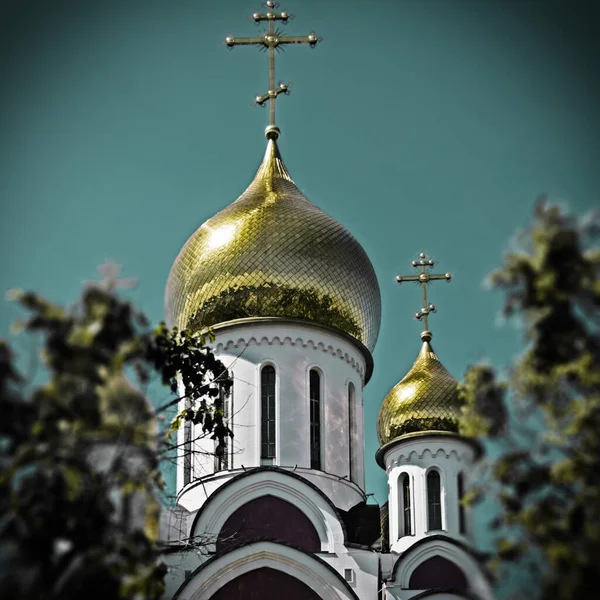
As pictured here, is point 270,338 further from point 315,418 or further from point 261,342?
point 315,418

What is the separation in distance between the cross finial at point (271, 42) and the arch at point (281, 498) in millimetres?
5757

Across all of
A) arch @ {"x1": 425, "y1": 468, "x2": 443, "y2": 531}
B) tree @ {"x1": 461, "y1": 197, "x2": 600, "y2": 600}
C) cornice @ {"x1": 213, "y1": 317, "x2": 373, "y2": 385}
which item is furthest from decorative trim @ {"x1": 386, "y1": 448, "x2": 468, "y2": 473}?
tree @ {"x1": 461, "y1": 197, "x2": 600, "y2": 600}

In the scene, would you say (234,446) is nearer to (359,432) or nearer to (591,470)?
(359,432)

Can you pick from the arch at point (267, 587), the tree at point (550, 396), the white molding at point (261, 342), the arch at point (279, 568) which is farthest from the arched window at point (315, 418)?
the tree at point (550, 396)

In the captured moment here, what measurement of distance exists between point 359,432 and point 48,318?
34.0 ft

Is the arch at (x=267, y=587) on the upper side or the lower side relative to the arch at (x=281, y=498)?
lower

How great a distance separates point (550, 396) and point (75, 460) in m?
2.54

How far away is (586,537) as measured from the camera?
6273 millimetres

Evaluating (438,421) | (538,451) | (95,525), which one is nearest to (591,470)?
(538,451)

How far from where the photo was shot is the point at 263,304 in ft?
53.4

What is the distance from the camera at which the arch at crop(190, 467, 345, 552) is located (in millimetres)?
15023

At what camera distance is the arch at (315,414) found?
15.9 m

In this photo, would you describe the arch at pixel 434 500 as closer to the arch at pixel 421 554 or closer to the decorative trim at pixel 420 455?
the decorative trim at pixel 420 455

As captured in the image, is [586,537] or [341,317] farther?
[341,317]
